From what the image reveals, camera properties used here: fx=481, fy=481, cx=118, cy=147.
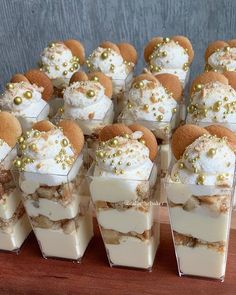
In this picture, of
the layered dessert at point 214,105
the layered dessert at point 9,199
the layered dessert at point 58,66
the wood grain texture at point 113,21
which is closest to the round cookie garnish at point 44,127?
the layered dessert at point 9,199

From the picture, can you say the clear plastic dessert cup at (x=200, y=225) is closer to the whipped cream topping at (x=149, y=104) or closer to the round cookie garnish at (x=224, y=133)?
the round cookie garnish at (x=224, y=133)

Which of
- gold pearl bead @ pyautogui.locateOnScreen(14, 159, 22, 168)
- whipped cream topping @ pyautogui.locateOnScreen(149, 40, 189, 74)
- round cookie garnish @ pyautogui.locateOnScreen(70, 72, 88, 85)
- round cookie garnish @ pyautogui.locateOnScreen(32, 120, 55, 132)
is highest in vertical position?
round cookie garnish @ pyautogui.locateOnScreen(32, 120, 55, 132)

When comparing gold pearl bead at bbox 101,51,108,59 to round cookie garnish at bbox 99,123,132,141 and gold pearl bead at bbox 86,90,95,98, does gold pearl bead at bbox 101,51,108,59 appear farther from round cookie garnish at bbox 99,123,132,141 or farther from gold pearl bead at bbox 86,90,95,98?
round cookie garnish at bbox 99,123,132,141

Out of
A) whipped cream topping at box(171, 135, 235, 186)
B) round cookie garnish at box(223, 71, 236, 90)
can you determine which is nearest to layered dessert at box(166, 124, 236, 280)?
whipped cream topping at box(171, 135, 235, 186)

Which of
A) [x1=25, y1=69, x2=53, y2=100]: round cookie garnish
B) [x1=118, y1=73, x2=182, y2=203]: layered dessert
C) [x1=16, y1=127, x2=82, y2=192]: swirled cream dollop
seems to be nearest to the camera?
[x1=16, y1=127, x2=82, y2=192]: swirled cream dollop

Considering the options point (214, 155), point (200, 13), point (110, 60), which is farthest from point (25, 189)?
point (200, 13)

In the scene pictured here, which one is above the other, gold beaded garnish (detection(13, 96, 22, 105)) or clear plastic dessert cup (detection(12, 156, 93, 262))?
gold beaded garnish (detection(13, 96, 22, 105))

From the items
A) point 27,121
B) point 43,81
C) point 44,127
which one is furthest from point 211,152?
point 43,81
